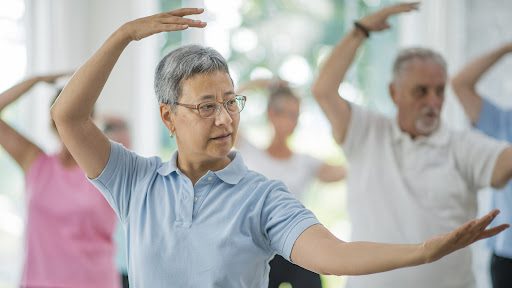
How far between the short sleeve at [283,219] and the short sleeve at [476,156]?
41.3 inches

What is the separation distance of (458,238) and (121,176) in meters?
0.83

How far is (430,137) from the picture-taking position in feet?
8.93

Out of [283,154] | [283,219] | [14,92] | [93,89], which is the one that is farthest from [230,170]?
[283,154]

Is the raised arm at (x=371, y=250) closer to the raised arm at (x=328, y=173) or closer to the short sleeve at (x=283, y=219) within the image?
the short sleeve at (x=283, y=219)

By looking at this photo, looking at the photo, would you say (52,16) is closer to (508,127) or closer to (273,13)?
(273,13)

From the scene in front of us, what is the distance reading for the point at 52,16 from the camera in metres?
4.77

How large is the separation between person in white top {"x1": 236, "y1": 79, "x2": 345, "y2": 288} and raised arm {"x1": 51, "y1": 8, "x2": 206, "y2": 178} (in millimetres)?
1743

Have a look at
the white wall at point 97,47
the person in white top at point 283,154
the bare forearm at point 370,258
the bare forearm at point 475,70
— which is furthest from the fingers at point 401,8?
the white wall at point 97,47

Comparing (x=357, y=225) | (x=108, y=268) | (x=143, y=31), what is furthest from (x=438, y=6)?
(x=143, y=31)

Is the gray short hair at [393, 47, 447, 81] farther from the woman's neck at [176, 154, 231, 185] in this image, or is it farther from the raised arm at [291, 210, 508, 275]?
the raised arm at [291, 210, 508, 275]

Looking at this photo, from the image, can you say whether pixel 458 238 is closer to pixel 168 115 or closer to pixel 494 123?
pixel 168 115

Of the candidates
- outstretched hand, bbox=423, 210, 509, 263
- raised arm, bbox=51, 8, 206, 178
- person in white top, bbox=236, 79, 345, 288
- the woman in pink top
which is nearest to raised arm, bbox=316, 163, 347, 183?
person in white top, bbox=236, 79, 345, 288

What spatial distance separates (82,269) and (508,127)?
175 cm

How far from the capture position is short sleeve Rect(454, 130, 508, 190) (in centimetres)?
258
